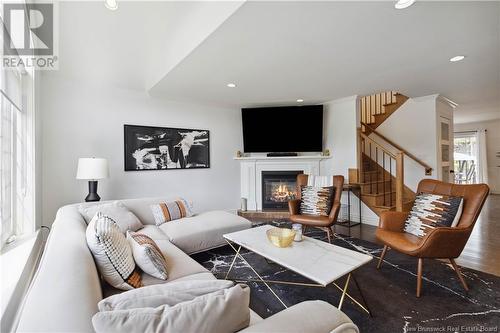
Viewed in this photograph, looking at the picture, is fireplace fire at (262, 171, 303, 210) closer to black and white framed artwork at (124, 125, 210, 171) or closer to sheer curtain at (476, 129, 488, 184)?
black and white framed artwork at (124, 125, 210, 171)

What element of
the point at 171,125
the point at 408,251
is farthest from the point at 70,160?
the point at 408,251

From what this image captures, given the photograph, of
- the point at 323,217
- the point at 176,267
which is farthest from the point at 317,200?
the point at 176,267

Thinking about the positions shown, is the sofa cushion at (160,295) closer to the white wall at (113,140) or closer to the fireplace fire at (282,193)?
the white wall at (113,140)

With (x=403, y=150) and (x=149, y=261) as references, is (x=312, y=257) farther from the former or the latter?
(x=403, y=150)

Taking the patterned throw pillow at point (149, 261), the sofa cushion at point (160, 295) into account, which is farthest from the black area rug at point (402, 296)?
the sofa cushion at point (160, 295)

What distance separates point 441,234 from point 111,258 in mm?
2496

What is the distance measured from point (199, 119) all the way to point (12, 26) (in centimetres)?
292

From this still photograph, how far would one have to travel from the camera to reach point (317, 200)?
354 centimetres

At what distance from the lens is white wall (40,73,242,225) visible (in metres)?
3.27

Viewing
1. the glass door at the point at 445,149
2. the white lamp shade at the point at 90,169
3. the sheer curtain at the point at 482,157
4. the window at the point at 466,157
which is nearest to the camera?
the white lamp shade at the point at 90,169

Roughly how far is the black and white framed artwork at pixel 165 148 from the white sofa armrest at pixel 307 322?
3.69m

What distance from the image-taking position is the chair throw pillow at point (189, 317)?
2.31 feet

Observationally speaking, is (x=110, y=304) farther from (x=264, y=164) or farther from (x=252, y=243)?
(x=264, y=164)

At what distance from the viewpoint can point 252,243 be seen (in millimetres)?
2133
